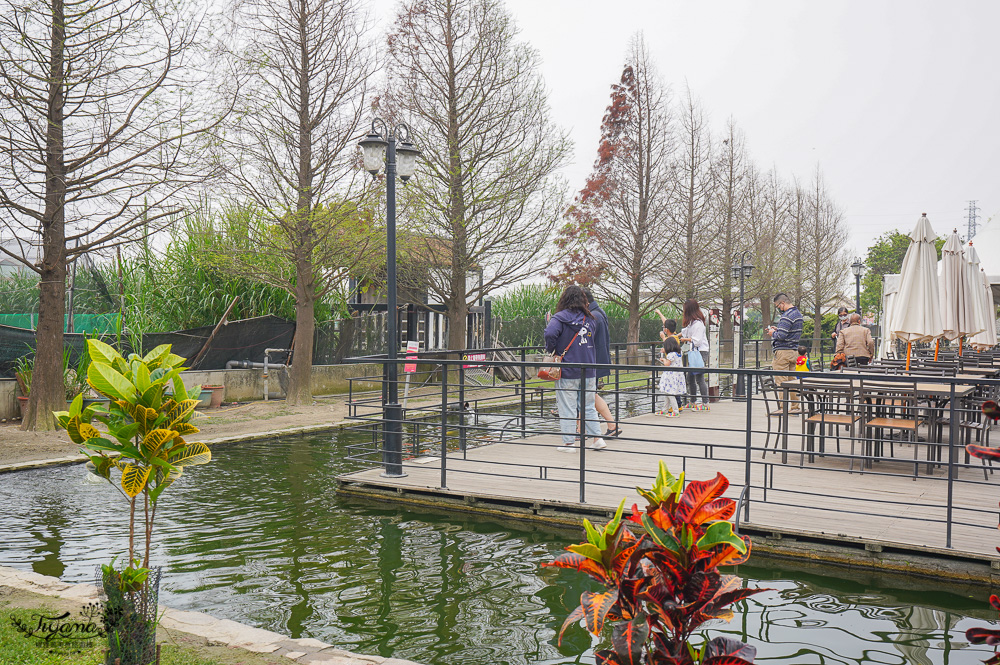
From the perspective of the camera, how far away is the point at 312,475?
9812 mm

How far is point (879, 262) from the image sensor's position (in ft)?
204

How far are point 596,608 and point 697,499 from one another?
457 mm

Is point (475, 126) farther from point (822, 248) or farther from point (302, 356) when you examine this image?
point (822, 248)

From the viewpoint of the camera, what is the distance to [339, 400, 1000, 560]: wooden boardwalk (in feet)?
20.2

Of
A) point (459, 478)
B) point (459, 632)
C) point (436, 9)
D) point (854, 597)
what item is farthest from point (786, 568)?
point (436, 9)

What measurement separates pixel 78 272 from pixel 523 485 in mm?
15399

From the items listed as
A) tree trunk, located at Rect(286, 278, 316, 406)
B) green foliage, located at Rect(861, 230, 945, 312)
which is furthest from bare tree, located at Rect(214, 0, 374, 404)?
green foliage, located at Rect(861, 230, 945, 312)

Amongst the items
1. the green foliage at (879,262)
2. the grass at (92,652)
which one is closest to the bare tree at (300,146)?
the grass at (92,652)

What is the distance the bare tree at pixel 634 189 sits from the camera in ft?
78.2

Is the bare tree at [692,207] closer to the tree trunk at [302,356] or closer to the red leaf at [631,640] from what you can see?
the tree trunk at [302,356]

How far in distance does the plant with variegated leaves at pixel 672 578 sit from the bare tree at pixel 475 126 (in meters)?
17.6

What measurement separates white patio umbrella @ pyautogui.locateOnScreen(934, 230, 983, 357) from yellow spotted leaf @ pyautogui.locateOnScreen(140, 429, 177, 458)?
10432mm

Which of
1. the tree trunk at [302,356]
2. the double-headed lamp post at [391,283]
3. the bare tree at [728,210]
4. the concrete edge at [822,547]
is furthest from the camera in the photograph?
the bare tree at [728,210]

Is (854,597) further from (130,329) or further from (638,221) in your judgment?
(638,221)
